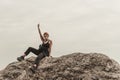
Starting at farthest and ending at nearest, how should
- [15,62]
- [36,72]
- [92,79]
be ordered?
[15,62]
[36,72]
[92,79]

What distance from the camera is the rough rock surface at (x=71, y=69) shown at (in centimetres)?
2280

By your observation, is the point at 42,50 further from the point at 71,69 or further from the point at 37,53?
the point at 71,69

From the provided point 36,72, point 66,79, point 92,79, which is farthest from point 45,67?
point 92,79

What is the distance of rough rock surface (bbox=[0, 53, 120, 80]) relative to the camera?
22805 mm

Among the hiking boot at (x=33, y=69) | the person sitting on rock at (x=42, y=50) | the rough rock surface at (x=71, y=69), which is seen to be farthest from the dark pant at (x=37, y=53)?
the rough rock surface at (x=71, y=69)

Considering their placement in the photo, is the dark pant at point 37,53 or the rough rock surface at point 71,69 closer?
the rough rock surface at point 71,69

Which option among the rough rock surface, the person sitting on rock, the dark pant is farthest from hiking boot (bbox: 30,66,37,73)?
the dark pant

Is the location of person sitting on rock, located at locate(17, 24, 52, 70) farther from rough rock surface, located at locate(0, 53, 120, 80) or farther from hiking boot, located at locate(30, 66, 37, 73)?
rough rock surface, located at locate(0, 53, 120, 80)

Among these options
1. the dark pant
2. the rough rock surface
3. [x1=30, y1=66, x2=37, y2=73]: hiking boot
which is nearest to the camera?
the rough rock surface

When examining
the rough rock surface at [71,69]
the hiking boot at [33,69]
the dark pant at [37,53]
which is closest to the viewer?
the rough rock surface at [71,69]

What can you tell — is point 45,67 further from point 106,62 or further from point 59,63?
point 106,62

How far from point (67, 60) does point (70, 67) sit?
87cm

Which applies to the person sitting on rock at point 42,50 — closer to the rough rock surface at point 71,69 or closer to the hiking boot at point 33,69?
the hiking boot at point 33,69

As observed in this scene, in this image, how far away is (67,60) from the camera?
2438cm
